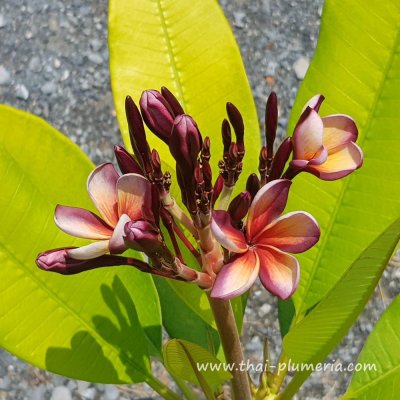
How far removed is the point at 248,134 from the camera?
2.79 feet

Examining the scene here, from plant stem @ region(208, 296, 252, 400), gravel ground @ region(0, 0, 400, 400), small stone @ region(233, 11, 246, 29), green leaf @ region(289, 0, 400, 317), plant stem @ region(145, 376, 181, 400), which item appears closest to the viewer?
plant stem @ region(208, 296, 252, 400)

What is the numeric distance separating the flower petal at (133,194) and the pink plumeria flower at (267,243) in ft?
0.20

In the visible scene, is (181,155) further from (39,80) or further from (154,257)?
(39,80)

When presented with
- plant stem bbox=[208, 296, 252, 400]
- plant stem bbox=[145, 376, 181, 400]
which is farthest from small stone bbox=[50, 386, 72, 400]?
plant stem bbox=[208, 296, 252, 400]

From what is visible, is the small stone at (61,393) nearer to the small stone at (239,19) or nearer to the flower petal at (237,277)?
the flower petal at (237,277)

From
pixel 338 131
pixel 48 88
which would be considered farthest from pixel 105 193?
pixel 48 88

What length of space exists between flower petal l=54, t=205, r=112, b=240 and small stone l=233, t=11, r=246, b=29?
1247 mm

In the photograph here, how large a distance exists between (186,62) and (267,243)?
387mm

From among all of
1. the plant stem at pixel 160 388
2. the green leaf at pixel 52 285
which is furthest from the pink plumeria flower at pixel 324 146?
the plant stem at pixel 160 388

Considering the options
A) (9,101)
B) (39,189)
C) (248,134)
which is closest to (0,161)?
(39,189)

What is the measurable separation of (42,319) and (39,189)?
6.2 inches

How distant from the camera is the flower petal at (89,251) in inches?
20.6

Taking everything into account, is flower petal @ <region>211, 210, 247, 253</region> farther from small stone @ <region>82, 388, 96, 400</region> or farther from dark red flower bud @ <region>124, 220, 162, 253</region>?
small stone @ <region>82, 388, 96, 400</region>

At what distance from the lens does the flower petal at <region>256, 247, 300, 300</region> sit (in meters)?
→ 0.51
